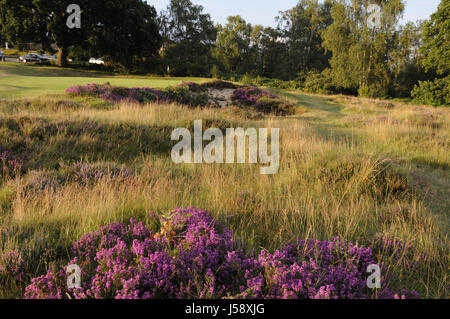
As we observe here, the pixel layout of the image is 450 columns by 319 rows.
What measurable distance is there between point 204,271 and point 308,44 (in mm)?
62416

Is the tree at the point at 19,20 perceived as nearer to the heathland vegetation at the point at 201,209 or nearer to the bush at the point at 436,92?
the heathland vegetation at the point at 201,209

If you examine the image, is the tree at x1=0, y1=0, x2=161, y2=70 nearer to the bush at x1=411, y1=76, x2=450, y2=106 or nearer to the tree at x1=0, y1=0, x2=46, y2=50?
the tree at x1=0, y1=0, x2=46, y2=50

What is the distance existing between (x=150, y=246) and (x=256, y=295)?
1.14m

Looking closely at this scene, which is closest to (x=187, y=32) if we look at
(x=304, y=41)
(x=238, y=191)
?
(x=304, y=41)

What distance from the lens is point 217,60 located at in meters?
53.6

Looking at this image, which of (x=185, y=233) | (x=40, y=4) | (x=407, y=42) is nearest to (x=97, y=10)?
(x=40, y=4)

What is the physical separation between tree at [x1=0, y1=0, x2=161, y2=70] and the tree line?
102 millimetres

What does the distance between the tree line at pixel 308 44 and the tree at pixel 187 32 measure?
0.32m

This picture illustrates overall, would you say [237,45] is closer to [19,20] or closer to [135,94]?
[19,20]

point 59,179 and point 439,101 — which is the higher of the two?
point 439,101

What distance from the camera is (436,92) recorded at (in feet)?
100.0

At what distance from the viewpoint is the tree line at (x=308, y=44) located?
109ft
